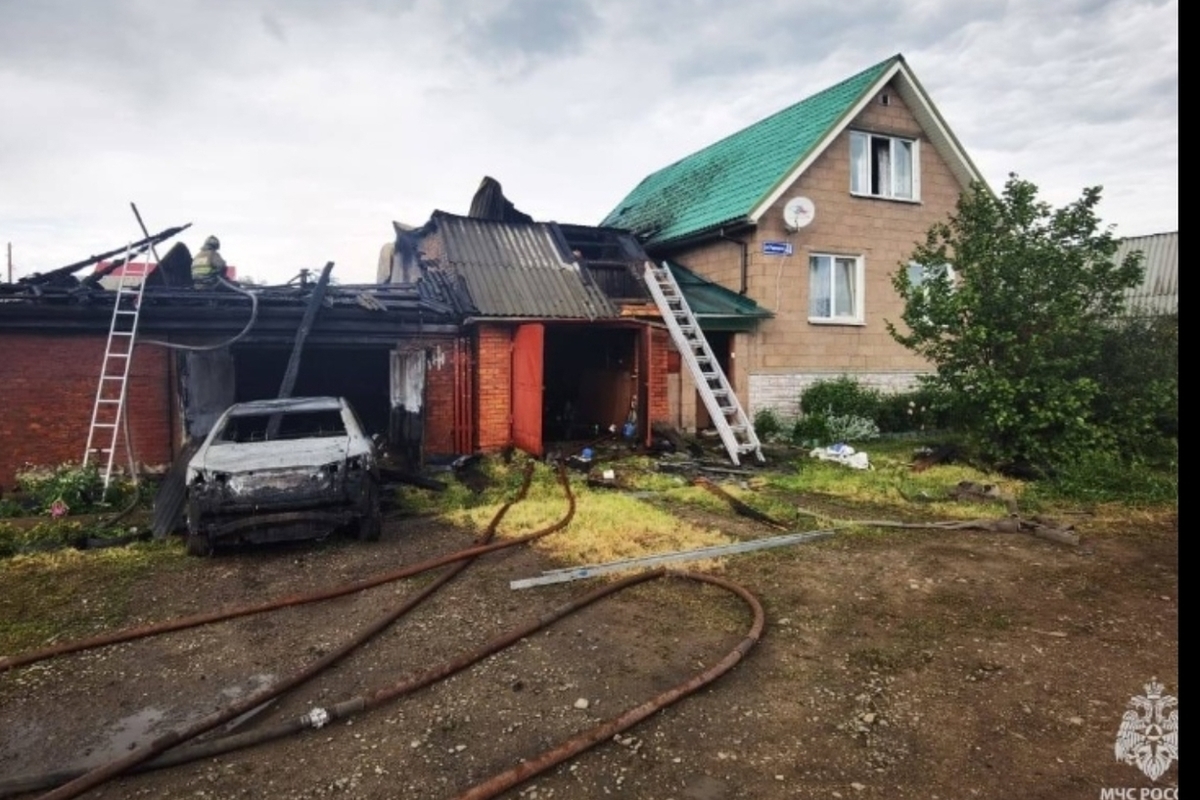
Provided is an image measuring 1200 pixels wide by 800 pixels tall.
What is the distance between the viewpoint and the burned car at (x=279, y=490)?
6.47 metres

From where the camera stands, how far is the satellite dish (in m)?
14.1

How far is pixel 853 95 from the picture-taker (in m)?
14.8

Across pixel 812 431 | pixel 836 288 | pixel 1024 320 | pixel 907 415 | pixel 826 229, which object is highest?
pixel 826 229

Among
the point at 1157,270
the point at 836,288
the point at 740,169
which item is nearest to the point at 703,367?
the point at 836,288

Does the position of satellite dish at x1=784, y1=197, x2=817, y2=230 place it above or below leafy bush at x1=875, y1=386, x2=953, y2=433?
above

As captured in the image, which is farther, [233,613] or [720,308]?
[720,308]

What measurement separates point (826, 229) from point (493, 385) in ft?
28.1

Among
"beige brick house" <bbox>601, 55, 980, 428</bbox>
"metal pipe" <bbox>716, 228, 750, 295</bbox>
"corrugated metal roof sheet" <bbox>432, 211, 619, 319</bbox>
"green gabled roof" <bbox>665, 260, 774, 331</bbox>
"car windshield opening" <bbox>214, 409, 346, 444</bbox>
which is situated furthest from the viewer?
"metal pipe" <bbox>716, 228, 750, 295</bbox>

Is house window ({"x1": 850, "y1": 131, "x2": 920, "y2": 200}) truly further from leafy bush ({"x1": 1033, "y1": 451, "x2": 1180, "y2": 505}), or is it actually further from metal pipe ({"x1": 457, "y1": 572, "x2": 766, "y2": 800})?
metal pipe ({"x1": 457, "y1": 572, "x2": 766, "y2": 800})

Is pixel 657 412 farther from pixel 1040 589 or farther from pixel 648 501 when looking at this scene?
pixel 1040 589

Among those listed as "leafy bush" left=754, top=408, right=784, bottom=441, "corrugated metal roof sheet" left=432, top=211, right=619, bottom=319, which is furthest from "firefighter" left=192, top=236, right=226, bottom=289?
"leafy bush" left=754, top=408, right=784, bottom=441

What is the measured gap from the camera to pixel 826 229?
1495 centimetres

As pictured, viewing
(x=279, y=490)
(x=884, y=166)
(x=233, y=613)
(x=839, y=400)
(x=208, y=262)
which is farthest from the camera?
(x=884, y=166)

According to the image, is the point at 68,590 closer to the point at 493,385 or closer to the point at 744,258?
the point at 493,385
